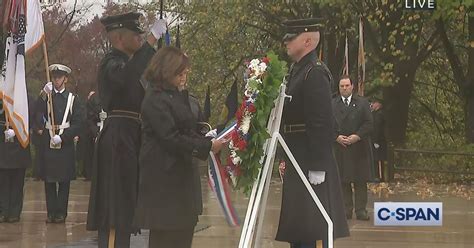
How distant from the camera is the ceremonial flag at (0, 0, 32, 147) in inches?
422

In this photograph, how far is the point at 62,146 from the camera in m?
13.6

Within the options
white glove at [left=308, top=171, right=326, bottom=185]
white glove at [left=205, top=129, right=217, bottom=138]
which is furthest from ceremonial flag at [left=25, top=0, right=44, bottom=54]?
white glove at [left=308, top=171, right=326, bottom=185]

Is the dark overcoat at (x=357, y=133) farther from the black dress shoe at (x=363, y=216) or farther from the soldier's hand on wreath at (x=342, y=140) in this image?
the black dress shoe at (x=363, y=216)

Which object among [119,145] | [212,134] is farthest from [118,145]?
[212,134]

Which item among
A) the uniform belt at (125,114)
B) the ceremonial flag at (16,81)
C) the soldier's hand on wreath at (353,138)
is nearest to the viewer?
the uniform belt at (125,114)

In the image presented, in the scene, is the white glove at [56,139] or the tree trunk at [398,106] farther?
the tree trunk at [398,106]

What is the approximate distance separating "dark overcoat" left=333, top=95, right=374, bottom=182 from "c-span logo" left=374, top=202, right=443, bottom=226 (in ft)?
1.58

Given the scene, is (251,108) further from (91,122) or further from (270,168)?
(91,122)

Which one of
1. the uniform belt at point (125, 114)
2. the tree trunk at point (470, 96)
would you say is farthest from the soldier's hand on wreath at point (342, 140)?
the tree trunk at point (470, 96)

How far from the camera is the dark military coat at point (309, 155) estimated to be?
25.8ft

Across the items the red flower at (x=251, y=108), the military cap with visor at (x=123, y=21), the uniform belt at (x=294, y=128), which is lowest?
the uniform belt at (x=294, y=128)

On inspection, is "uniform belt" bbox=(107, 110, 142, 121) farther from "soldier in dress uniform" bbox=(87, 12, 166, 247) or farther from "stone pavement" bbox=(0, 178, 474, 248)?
"stone pavement" bbox=(0, 178, 474, 248)

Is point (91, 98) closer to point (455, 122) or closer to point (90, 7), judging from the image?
point (455, 122)

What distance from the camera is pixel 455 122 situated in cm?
3259
